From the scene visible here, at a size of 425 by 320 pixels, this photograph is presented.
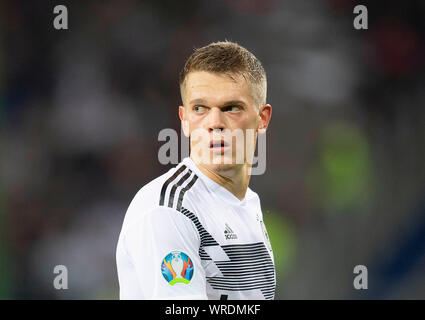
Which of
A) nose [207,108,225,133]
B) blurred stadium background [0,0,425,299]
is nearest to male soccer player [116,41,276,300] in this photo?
nose [207,108,225,133]

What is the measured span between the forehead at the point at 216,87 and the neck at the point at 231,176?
1.18ft

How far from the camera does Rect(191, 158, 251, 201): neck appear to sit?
2959 mm

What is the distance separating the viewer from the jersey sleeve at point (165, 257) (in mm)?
2453

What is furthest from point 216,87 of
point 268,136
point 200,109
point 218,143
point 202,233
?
point 268,136

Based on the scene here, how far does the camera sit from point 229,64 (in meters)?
2.85

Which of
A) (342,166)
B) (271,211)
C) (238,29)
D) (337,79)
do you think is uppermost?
(238,29)

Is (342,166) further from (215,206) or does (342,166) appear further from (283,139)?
(215,206)

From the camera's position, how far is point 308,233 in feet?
24.0

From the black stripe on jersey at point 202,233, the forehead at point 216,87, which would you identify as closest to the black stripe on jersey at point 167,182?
the black stripe on jersey at point 202,233

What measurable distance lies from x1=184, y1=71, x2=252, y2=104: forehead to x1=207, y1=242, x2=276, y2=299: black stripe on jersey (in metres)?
0.73

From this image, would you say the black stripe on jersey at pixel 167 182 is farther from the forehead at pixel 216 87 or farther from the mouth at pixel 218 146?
the forehead at pixel 216 87

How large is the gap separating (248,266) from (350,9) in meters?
5.67

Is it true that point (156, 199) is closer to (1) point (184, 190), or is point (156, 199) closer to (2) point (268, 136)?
(1) point (184, 190)
